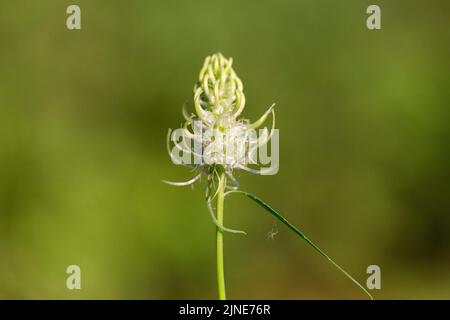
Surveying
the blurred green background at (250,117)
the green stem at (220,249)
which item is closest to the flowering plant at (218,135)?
the green stem at (220,249)

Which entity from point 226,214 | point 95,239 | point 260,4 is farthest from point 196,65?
point 95,239

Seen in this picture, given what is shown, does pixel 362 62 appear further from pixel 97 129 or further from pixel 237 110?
pixel 237 110

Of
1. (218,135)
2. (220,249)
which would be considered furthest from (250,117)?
(220,249)

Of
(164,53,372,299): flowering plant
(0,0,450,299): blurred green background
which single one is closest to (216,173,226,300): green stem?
(164,53,372,299): flowering plant

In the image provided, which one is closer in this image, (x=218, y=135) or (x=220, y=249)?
(x=220, y=249)

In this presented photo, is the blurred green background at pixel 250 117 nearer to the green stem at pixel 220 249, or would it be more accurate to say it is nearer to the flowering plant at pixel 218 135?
the flowering plant at pixel 218 135

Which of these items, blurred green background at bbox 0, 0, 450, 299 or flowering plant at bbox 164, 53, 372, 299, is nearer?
flowering plant at bbox 164, 53, 372, 299

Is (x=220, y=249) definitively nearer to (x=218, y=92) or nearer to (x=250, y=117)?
(x=218, y=92)

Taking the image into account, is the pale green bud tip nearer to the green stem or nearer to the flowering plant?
the flowering plant
